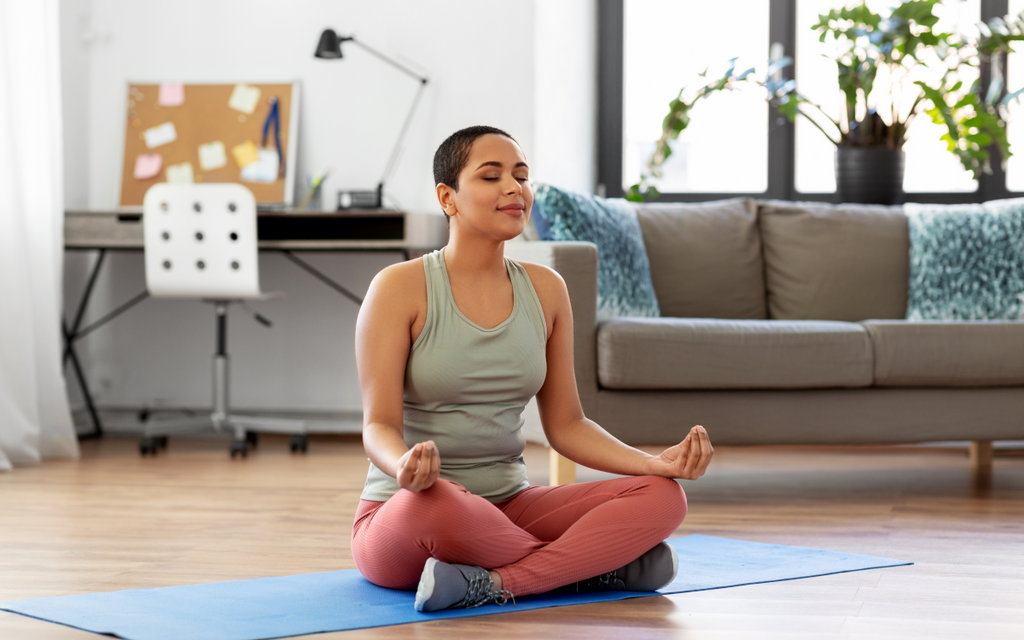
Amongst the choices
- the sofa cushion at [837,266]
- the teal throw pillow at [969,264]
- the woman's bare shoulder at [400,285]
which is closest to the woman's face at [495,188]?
the woman's bare shoulder at [400,285]

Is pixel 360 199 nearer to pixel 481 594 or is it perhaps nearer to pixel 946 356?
pixel 946 356

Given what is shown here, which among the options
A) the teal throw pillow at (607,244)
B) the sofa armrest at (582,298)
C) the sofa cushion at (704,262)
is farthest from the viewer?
the sofa cushion at (704,262)

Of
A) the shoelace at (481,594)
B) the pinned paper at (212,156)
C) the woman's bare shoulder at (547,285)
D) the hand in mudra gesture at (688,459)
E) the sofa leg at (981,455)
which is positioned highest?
the pinned paper at (212,156)

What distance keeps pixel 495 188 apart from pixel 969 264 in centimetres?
198

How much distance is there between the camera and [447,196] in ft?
5.56

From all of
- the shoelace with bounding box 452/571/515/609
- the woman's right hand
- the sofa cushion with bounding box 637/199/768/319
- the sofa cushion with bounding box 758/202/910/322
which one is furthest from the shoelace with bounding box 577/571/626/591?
the sofa cushion with bounding box 758/202/910/322

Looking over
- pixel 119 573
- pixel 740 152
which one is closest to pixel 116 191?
pixel 740 152

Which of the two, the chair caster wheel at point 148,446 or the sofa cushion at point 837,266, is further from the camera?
the chair caster wheel at point 148,446

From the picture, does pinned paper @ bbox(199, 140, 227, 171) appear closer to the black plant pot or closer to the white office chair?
the white office chair

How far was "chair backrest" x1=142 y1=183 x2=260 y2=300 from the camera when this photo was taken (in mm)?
3541

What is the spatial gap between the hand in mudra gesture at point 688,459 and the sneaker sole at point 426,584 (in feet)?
1.16

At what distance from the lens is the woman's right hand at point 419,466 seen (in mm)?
1385

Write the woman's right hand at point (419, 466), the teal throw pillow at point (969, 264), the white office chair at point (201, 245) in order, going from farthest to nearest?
the white office chair at point (201, 245) < the teal throw pillow at point (969, 264) < the woman's right hand at point (419, 466)

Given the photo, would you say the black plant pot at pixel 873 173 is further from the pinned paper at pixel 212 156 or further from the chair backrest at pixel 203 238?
the pinned paper at pixel 212 156
